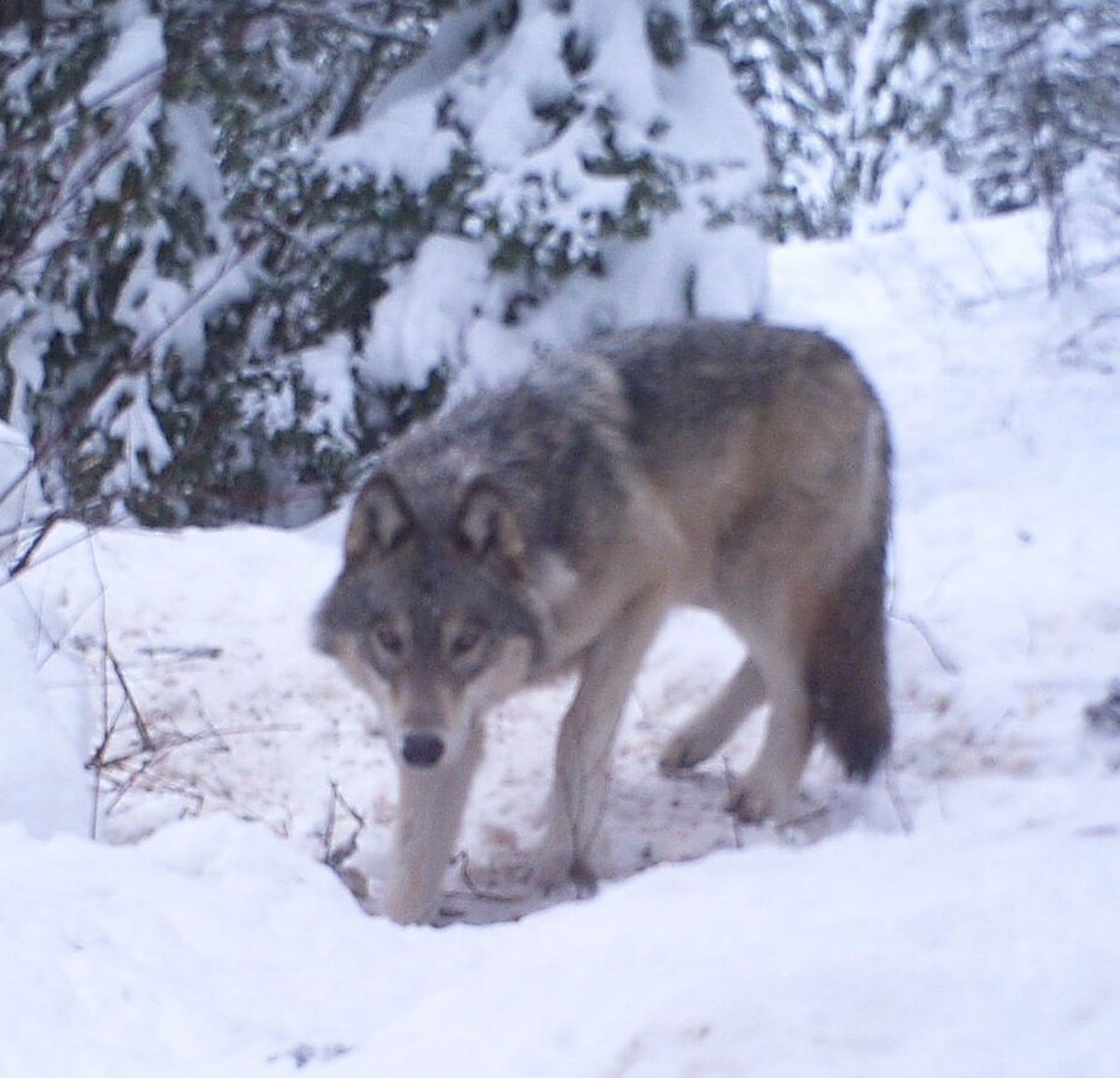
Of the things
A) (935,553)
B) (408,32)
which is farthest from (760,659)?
(408,32)

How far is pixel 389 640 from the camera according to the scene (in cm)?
412

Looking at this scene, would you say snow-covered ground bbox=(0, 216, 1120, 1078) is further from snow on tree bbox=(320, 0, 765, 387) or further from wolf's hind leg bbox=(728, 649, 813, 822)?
snow on tree bbox=(320, 0, 765, 387)

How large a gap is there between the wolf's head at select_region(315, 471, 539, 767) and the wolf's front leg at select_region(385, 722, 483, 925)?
0.23m

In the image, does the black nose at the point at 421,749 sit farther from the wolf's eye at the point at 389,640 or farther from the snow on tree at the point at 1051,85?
the snow on tree at the point at 1051,85

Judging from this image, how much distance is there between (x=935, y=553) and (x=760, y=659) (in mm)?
2038

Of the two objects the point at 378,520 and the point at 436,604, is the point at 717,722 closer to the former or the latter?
the point at 436,604

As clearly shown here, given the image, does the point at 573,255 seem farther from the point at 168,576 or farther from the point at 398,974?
the point at 398,974

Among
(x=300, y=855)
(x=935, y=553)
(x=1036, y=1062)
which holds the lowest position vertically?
(x=935, y=553)

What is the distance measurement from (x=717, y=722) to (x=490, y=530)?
1493mm

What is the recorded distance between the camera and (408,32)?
8914mm

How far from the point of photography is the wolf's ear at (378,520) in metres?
4.13

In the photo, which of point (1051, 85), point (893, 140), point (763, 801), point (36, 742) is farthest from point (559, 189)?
point (893, 140)

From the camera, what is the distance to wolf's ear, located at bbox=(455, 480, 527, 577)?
4.10 metres

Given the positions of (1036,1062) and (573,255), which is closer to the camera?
(1036,1062)
